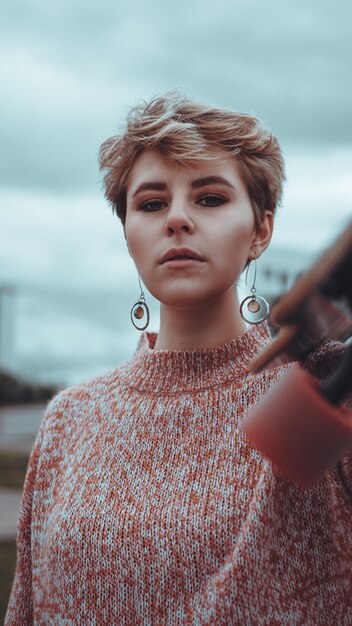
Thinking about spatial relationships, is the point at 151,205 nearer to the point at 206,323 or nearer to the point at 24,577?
the point at 206,323

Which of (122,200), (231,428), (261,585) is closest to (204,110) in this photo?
(122,200)

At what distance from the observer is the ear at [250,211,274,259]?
6.23ft

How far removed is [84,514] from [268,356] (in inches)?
28.9

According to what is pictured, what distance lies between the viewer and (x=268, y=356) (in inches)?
51.2

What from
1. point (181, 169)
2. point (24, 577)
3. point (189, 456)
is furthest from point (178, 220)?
point (24, 577)

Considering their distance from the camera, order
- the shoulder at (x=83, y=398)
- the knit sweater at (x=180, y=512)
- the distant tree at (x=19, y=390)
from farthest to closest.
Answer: the distant tree at (x=19, y=390), the shoulder at (x=83, y=398), the knit sweater at (x=180, y=512)

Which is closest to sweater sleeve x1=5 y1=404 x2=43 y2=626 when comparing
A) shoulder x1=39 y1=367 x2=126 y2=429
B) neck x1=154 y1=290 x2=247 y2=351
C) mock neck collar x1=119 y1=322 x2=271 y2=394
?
shoulder x1=39 y1=367 x2=126 y2=429

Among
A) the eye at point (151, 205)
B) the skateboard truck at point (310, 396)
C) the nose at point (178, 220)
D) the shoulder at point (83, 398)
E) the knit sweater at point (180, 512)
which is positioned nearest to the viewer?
the skateboard truck at point (310, 396)

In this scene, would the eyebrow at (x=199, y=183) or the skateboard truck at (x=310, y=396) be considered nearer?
the skateboard truck at (x=310, y=396)

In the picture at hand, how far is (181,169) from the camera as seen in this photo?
5.89 ft

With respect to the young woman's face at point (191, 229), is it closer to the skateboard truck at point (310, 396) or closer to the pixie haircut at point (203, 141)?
the pixie haircut at point (203, 141)

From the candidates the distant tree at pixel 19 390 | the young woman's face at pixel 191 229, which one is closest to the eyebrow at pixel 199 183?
the young woman's face at pixel 191 229

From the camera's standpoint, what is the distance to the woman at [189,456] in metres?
1.63

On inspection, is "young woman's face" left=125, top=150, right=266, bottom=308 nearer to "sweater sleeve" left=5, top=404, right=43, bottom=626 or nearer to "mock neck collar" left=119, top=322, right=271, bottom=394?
"mock neck collar" left=119, top=322, right=271, bottom=394
